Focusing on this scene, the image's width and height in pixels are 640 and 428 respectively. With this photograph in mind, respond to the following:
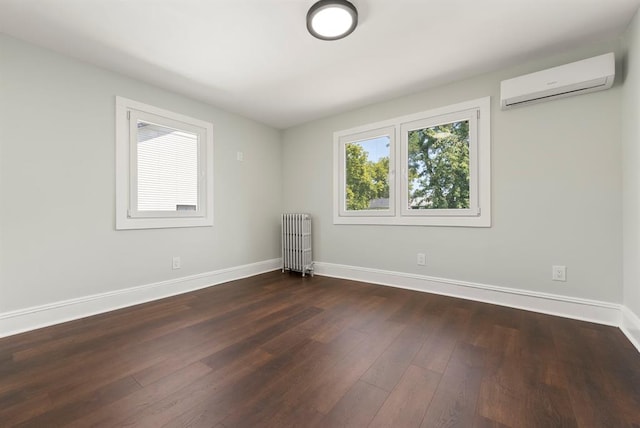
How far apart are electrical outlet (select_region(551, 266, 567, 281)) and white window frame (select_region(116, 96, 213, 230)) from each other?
362 centimetres

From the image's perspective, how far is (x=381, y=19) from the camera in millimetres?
1858

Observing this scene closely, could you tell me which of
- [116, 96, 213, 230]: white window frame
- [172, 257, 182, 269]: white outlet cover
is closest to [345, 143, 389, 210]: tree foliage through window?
[116, 96, 213, 230]: white window frame

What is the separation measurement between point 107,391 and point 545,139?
3.61m

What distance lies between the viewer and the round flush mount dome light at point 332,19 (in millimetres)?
1674

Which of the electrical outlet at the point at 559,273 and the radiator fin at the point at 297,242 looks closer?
the electrical outlet at the point at 559,273

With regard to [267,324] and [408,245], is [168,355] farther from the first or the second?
[408,245]

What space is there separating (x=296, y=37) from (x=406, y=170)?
184 centimetres

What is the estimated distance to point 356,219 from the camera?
350 cm

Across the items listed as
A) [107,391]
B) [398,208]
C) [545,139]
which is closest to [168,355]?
[107,391]

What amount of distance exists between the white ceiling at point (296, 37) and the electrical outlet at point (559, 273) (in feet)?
6.13

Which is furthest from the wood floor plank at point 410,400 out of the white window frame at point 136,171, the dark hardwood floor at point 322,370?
the white window frame at point 136,171

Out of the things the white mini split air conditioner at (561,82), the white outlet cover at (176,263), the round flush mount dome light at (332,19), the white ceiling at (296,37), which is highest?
the white ceiling at (296,37)

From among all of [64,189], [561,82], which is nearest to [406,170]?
[561,82]

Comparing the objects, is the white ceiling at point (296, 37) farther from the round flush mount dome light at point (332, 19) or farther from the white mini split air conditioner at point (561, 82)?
the white mini split air conditioner at point (561, 82)
